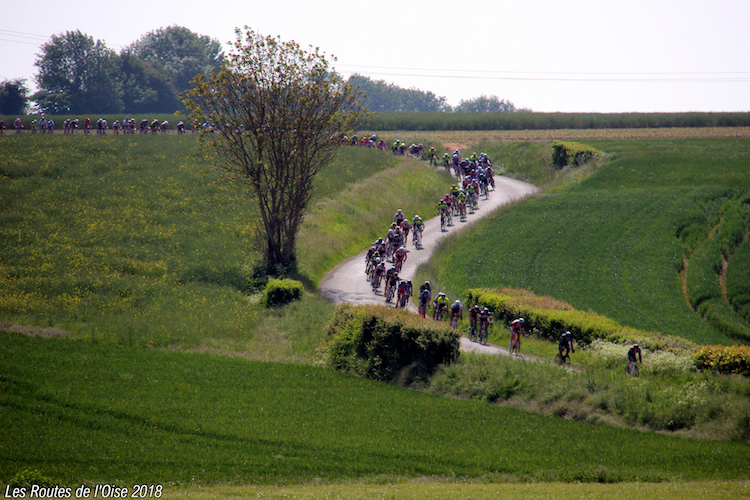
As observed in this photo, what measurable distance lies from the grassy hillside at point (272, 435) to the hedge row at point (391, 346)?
6.08 feet

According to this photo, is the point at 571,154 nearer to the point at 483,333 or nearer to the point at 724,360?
the point at 483,333

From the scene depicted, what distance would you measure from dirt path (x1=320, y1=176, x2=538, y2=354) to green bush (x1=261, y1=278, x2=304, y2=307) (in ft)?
8.17

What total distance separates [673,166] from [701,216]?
17049 mm

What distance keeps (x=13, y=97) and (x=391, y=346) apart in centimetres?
11290

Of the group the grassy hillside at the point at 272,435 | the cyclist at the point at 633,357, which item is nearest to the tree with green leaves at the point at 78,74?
the grassy hillside at the point at 272,435

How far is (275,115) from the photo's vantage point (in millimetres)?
36344

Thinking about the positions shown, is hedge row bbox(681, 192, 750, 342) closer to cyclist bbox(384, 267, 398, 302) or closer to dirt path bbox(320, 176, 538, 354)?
dirt path bbox(320, 176, 538, 354)

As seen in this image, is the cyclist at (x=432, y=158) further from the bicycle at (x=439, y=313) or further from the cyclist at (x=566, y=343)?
the cyclist at (x=566, y=343)

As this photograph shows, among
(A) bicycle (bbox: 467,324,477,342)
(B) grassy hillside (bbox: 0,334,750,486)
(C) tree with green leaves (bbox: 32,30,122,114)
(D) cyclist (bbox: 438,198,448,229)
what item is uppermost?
(C) tree with green leaves (bbox: 32,30,122,114)

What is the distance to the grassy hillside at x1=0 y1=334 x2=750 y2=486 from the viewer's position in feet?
46.4

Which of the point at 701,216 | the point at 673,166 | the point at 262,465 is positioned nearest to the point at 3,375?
the point at 262,465

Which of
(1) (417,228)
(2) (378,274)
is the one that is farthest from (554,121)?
(2) (378,274)

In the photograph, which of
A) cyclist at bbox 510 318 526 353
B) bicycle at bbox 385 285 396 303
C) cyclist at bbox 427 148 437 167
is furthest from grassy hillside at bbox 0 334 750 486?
cyclist at bbox 427 148 437 167

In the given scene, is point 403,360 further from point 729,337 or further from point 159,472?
point 729,337
